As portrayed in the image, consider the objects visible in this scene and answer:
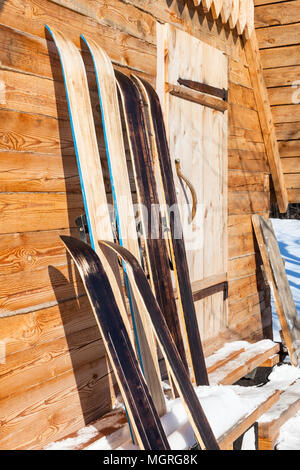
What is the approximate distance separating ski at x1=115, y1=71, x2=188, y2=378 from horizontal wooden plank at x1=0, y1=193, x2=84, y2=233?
379 mm

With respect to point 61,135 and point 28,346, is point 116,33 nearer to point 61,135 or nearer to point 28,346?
point 61,135

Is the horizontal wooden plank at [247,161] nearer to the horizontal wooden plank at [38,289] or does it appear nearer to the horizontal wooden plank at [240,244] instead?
the horizontal wooden plank at [240,244]

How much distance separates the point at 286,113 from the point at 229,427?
3.40m

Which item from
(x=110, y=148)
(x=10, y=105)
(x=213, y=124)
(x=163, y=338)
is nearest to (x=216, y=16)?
(x=213, y=124)

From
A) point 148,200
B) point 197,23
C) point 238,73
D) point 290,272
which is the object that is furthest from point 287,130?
point 290,272

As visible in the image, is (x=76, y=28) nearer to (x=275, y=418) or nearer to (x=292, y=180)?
(x=275, y=418)

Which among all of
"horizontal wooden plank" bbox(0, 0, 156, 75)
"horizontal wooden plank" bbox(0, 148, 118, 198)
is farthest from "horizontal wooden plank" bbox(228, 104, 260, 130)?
"horizontal wooden plank" bbox(0, 148, 118, 198)

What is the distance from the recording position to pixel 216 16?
163 inches

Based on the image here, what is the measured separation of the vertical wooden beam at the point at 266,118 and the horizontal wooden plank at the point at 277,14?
26cm

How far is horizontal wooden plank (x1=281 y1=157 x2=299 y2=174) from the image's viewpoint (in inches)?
213

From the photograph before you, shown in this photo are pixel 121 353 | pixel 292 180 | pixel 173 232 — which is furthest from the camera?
pixel 292 180

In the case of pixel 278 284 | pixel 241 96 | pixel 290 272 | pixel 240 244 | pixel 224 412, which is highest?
pixel 241 96

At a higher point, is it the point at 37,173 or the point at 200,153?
the point at 200,153

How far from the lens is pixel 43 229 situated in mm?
2547
